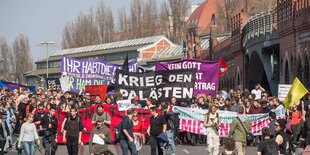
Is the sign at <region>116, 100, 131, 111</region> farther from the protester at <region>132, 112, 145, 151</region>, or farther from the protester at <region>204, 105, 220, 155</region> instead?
the protester at <region>204, 105, 220, 155</region>

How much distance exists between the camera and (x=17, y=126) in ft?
113

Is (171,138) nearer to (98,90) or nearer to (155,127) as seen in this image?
(155,127)

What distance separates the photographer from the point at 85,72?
3956 cm

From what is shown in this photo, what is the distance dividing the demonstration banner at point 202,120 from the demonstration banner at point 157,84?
147 cm

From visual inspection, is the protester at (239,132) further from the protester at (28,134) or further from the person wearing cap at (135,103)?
the person wearing cap at (135,103)

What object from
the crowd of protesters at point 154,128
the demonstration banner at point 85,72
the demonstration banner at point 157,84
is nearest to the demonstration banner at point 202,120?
the crowd of protesters at point 154,128

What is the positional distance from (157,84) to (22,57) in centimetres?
12948

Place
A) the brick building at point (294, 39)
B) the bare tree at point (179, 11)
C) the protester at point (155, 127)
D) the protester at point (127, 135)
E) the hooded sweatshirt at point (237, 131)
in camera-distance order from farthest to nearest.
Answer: the bare tree at point (179, 11) < the brick building at point (294, 39) < the protester at point (155, 127) < the protester at point (127, 135) < the hooded sweatshirt at point (237, 131)

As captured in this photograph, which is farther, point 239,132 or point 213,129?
point 213,129

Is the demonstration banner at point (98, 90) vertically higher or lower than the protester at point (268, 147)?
higher

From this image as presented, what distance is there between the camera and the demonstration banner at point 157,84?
30.6 m

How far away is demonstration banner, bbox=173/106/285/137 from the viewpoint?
32.1 m

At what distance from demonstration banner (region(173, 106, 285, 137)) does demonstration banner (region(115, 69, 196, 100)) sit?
147 cm

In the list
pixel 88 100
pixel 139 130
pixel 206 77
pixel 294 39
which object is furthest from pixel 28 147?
pixel 294 39
